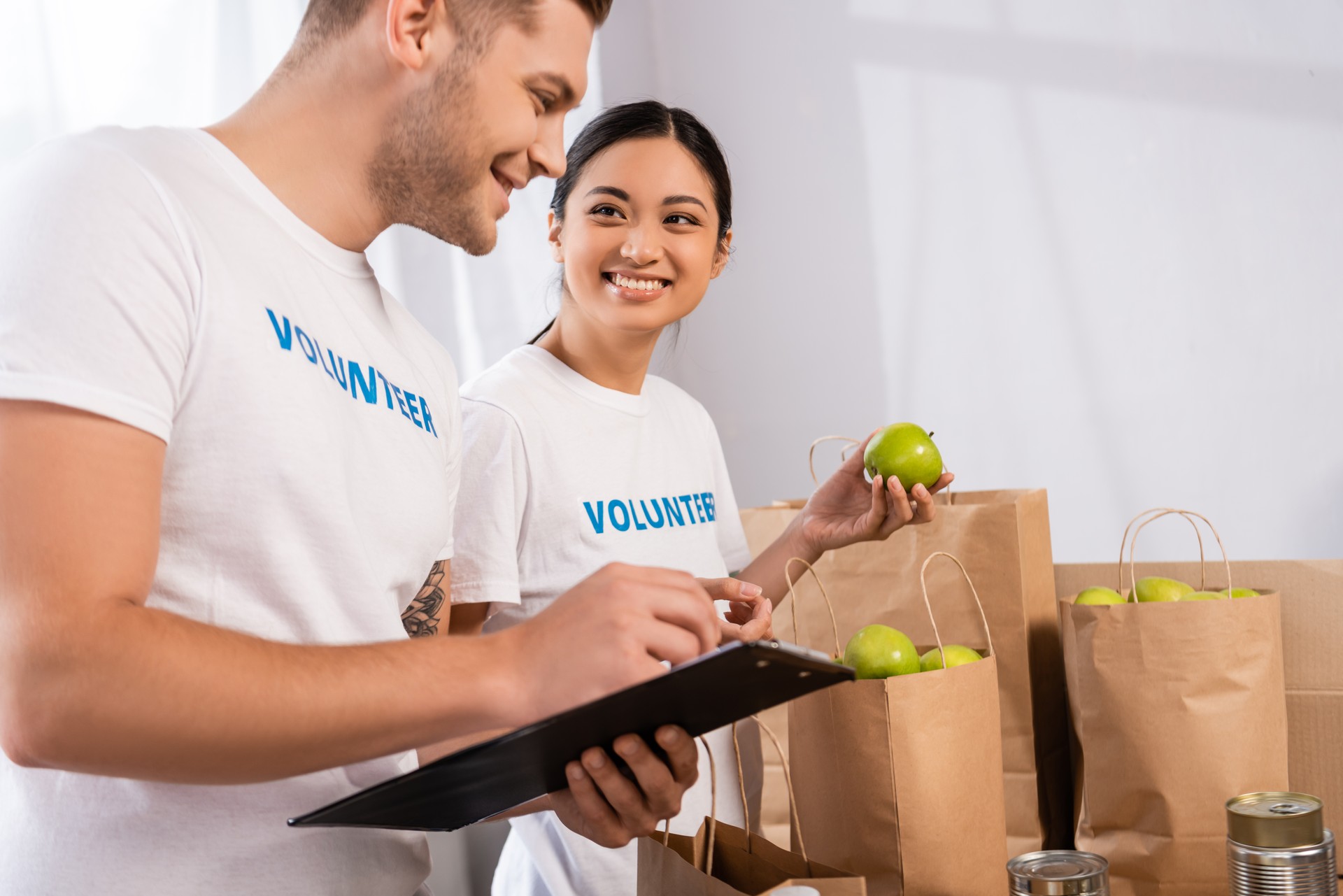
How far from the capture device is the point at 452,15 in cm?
75

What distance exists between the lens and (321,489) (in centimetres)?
70

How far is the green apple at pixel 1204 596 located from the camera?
1002 mm

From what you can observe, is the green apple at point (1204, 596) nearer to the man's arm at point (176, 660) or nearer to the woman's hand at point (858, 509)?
the woman's hand at point (858, 509)

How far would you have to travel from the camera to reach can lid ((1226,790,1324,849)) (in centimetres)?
79

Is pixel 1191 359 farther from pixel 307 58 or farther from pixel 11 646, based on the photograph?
pixel 11 646

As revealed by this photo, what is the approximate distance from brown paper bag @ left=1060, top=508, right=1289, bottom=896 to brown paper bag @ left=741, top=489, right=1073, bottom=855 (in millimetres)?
156

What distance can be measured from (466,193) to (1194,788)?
2.80ft

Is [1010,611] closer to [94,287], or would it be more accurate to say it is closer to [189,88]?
[94,287]

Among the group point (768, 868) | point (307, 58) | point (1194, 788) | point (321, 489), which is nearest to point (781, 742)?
point (1194, 788)

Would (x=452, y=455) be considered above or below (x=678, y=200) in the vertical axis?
below

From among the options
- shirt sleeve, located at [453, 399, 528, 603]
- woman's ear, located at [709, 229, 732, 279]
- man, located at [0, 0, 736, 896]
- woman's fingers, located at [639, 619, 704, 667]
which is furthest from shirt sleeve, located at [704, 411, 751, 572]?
woman's fingers, located at [639, 619, 704, 667]

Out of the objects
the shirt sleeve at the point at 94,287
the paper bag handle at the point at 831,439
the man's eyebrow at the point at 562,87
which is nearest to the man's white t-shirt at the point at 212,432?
the shirt sleeve at the point at 94,287

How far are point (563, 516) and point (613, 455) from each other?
0.39 feet

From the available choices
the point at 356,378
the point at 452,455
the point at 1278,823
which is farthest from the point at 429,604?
the point at 1278,823
